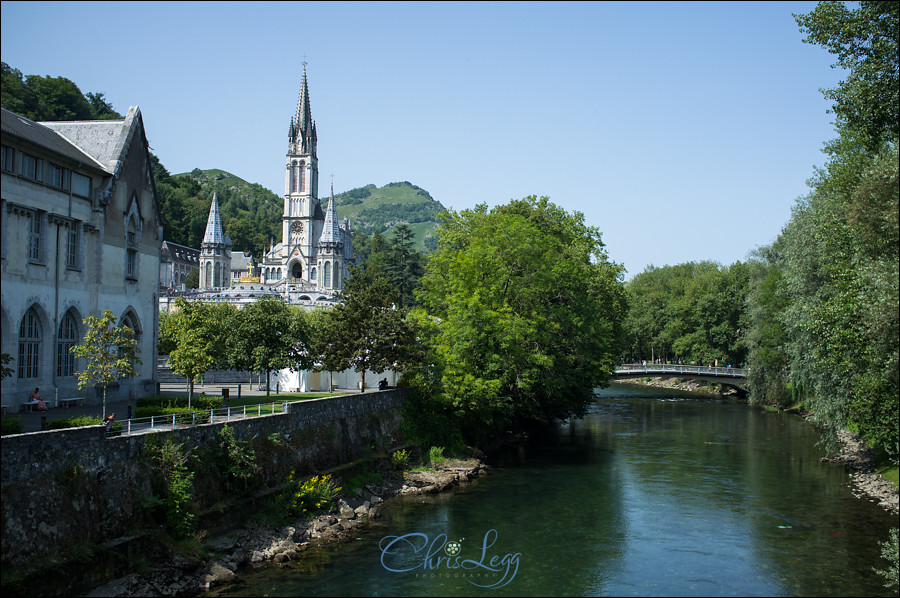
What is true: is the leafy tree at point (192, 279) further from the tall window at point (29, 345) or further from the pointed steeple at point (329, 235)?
the tall window at point (29, 345)

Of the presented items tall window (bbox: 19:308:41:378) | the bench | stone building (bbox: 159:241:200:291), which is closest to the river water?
the bench

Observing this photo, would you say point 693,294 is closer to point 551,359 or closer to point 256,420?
point 551,359

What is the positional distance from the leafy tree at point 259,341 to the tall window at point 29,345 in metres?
9.42

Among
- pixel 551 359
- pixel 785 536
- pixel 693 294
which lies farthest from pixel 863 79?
pixel 693 294

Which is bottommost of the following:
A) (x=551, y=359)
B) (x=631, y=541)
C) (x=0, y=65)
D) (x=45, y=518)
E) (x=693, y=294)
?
(x=631, y=541)

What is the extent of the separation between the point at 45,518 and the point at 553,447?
32.2 m

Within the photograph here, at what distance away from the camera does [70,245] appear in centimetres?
3322

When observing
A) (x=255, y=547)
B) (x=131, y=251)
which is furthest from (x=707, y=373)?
(x=255, y=547)

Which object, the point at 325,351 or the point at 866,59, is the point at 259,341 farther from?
the point at 866,59

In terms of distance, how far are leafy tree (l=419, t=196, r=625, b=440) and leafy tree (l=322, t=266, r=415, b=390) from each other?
197 cm

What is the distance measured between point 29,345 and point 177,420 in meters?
9.47

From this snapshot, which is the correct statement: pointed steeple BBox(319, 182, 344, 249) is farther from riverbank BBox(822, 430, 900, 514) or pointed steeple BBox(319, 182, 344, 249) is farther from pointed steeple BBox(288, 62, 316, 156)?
riverbank BBox(822, 430, 900, 514)

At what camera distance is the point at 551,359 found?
4059 cm

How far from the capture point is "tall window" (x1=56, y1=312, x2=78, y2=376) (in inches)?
1277
